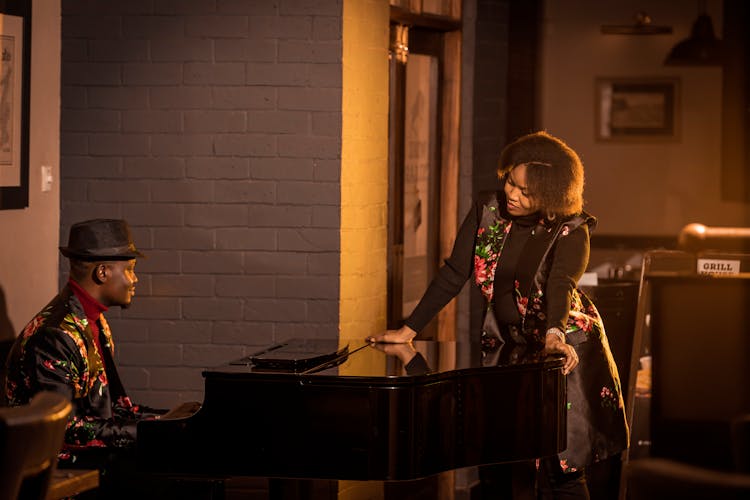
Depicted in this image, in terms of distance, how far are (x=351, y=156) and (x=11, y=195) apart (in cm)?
126

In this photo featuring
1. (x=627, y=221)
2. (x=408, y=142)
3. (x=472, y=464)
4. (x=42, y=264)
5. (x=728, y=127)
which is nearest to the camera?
(x=472, y=464)

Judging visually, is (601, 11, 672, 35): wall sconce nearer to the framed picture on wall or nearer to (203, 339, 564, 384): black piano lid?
the framed picture on wall

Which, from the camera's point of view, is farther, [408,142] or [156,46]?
[408,142]

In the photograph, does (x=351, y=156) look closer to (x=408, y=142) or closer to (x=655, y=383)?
(x=408, y=142)

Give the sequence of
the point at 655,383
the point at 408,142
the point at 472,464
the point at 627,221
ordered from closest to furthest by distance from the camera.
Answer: the point at 655,383, the point at 472,464, the point at 408,142, the point at 627,221

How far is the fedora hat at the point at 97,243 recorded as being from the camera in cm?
364

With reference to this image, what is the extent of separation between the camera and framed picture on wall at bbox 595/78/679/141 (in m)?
10.0

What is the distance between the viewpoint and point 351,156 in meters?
4.71

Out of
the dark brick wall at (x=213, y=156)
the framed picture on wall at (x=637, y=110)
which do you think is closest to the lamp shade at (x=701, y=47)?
the framed picture on wall at (x=637, y=110)

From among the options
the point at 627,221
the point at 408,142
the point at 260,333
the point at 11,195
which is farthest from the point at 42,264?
the point at 627,221

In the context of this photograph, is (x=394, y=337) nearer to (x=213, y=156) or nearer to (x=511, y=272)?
(x=511, y=272)

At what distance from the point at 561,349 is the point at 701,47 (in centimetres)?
535

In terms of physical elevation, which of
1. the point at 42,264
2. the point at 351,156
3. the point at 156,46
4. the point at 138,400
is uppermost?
the point at 156,46

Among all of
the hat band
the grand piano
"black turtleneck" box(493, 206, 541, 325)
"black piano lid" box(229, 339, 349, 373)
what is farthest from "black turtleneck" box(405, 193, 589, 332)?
the hat band
